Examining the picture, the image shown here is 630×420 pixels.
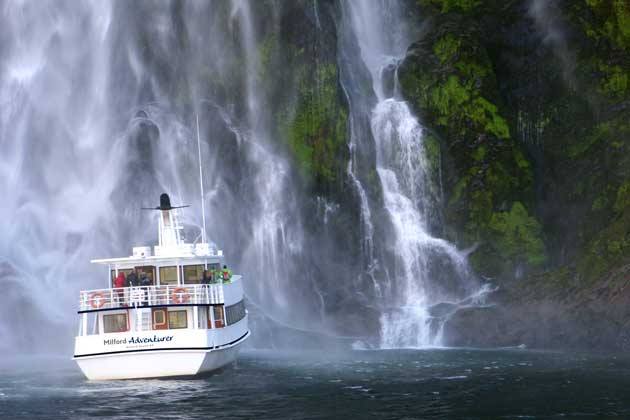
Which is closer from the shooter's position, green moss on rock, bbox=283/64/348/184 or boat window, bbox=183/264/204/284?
boat window, bbox=183/264/204/284

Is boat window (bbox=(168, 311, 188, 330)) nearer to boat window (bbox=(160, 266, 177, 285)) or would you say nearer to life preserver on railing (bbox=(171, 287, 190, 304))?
life preserver on railing (bbox=(171, 287, 190, 304))

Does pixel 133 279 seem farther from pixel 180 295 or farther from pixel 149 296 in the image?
pixel 180 295

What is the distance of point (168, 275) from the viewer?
146 ft

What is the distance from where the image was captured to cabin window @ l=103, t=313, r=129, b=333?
4247cm

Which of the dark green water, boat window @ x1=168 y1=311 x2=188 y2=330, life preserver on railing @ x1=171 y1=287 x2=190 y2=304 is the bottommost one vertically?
the dark green water

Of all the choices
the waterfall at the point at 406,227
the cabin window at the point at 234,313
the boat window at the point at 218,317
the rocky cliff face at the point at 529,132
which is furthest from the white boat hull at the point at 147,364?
the rocky cliff face at the point at 529,132

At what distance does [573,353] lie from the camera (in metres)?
48.8

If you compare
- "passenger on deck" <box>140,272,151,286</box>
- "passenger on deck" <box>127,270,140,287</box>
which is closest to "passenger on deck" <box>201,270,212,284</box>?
"passenger on deck" <box>140,272,151,286</box>

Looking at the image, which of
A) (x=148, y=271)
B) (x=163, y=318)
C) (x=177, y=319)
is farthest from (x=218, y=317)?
(x=148, y=271)

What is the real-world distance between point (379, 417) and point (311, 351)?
20262 millimetres

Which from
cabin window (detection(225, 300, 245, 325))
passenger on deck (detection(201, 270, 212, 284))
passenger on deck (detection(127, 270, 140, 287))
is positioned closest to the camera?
passenger on deck (detection(127, 270, 140, 287))

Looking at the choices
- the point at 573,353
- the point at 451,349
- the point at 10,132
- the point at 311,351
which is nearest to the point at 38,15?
the point at 10,132

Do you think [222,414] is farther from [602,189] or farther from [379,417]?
[602,189]

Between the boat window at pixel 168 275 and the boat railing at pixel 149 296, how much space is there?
111cm
